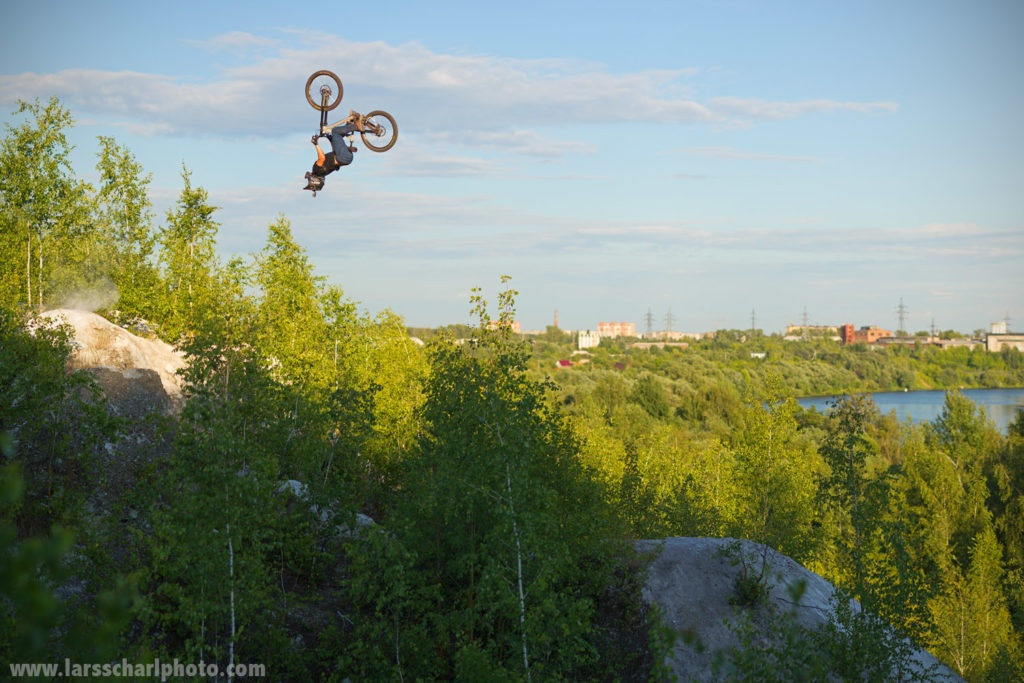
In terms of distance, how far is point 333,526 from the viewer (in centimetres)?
1670

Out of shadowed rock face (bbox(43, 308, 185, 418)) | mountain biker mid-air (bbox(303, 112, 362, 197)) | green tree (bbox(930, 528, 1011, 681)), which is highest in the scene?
mountain biker mid-air (bbox(303, 112, 362, 197))

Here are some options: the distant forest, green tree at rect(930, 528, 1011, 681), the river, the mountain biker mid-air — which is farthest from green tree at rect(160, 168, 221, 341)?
the river

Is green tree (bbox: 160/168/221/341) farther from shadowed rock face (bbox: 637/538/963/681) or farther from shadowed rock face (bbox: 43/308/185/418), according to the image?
shadowed rock face (bbox: 637/538/963/681)

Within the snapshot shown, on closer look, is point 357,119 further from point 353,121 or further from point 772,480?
point 772,480

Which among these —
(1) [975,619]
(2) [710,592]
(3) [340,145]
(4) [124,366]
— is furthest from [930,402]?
(3) [340,145]

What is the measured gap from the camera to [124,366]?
21953mm

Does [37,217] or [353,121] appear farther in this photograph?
[37,217]

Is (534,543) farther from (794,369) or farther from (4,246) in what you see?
(794,369)

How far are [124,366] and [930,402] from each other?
181 m

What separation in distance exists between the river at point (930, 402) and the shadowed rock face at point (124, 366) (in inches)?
4826

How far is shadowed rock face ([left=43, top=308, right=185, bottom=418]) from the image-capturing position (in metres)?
20.6

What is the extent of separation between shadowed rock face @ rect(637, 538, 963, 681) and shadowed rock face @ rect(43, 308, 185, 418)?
12753 millimetres

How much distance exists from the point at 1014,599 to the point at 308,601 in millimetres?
40555

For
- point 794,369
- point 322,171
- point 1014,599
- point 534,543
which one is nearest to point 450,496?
point 534,543
